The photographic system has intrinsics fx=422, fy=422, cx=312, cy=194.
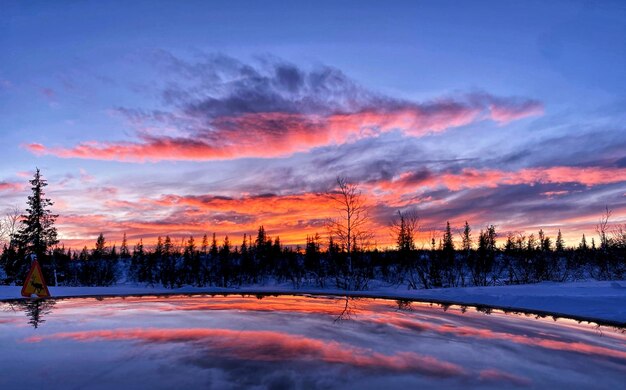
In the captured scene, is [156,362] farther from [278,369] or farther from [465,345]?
[465,345]

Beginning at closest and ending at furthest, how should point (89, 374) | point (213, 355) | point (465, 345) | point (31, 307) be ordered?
point (89, 374), point (213, 355), point (465, 345), point (31, 307)

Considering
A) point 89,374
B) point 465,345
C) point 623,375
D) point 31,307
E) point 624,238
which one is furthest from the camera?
point 624,238

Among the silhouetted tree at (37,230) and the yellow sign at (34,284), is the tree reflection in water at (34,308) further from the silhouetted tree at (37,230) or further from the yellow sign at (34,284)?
the silhouetted tree at (37,230)

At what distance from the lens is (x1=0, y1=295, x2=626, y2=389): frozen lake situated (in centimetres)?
504

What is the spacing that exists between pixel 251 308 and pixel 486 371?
7.87 meters

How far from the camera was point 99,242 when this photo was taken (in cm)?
11400

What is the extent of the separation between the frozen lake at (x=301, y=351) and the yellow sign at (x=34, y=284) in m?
4.14

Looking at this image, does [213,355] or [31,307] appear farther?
[31,307]

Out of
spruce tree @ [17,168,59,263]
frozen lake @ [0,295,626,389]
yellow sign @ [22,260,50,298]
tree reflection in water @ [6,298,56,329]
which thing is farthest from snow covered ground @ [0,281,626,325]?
spruce tree @ [17,168,59,263]

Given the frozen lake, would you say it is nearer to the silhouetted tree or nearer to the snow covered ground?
the snow covered ground

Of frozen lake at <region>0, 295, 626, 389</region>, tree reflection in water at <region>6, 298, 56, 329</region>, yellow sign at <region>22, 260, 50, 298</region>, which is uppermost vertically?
yellow sign at <region>22, 260, 50, 298</region>

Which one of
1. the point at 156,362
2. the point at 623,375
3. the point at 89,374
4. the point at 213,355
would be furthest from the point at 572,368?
the point at 89,374

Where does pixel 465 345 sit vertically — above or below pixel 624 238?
below

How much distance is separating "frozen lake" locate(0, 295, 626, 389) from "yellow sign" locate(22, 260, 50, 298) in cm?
414
